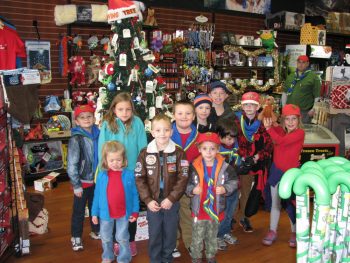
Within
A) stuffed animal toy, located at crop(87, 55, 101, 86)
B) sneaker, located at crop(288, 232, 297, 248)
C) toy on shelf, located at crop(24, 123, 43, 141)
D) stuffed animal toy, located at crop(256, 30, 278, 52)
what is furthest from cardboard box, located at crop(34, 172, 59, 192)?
stuffed animal toy, located at crop(256, 30, 278, 52)

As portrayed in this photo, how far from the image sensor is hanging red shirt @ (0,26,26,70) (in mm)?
5320

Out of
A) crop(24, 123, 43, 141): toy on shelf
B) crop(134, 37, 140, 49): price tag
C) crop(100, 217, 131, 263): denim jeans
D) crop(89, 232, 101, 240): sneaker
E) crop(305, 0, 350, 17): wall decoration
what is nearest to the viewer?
crop(100, 217, 131, 263): denim jeans

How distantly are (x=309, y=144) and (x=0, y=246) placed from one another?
3624 millimetres

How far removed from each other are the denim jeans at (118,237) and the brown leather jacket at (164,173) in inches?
14.1

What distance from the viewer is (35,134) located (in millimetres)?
5914

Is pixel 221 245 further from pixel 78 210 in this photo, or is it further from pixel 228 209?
pixel 78 210

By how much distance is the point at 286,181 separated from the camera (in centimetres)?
154

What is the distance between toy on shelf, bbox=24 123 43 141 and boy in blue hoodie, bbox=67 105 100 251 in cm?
255

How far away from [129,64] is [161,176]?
1.68m

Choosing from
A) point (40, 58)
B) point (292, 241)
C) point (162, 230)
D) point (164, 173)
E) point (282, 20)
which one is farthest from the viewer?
point (282, 20)

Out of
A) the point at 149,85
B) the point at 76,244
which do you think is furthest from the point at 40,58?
the point at 76,244

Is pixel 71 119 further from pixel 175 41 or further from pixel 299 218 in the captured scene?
pixel 299 218

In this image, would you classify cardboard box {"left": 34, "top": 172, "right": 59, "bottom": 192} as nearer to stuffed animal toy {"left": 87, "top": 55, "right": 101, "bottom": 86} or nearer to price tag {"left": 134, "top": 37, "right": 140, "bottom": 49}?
stuffed animal toy {"left": 87, "top": 55, "right": 101, "bottom": 86}

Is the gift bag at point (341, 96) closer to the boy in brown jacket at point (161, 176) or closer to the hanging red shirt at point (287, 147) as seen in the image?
the hanging red shirt at point (287, 147)
